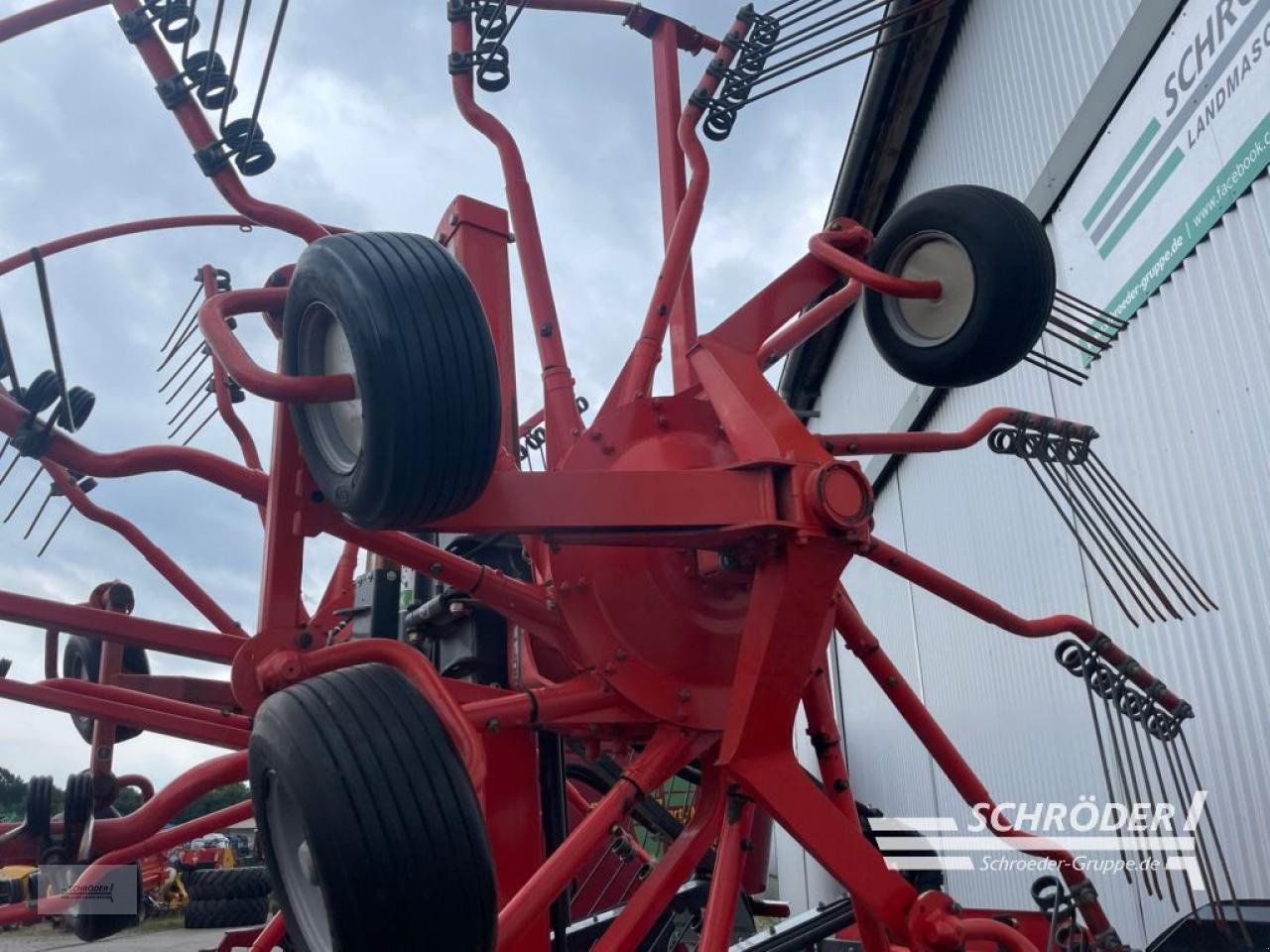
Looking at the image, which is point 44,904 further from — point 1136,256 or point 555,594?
Result: point 1136,256

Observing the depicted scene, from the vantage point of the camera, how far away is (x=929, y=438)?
3.66 meters

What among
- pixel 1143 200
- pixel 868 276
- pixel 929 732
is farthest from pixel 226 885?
pixel 1143 200

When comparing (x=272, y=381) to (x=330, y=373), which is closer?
(x=272, y=381)

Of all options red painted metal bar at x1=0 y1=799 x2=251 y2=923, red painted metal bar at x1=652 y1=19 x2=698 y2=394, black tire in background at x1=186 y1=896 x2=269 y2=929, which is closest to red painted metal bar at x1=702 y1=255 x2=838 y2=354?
red painted metal bar at x1=652 y1=19 x2=698 y2=394

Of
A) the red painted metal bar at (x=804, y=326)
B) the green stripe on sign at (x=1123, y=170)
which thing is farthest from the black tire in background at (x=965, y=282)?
the green stripe on sign at (x=1123, y=170)

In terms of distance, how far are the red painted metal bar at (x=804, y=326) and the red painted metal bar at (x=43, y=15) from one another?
2.70 meters

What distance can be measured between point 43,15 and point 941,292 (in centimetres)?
336

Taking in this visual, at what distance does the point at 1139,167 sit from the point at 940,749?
3.27 metres

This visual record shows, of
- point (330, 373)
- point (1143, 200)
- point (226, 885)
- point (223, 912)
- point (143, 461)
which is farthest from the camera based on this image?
point (223, 912)

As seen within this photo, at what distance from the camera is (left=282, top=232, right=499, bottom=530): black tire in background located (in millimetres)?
2266

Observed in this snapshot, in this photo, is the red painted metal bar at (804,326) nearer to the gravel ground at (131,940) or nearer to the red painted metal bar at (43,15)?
the red painted metal bar at (43,15)

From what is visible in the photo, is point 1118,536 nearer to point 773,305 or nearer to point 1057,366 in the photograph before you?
point 773,305

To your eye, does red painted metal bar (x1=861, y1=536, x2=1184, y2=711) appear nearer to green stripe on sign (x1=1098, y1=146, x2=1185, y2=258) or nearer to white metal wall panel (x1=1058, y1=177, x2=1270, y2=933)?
white metal wall panel (x1=1058, y1=177, x2=1270, y2=933)

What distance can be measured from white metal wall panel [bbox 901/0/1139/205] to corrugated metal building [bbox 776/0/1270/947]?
19 mm
